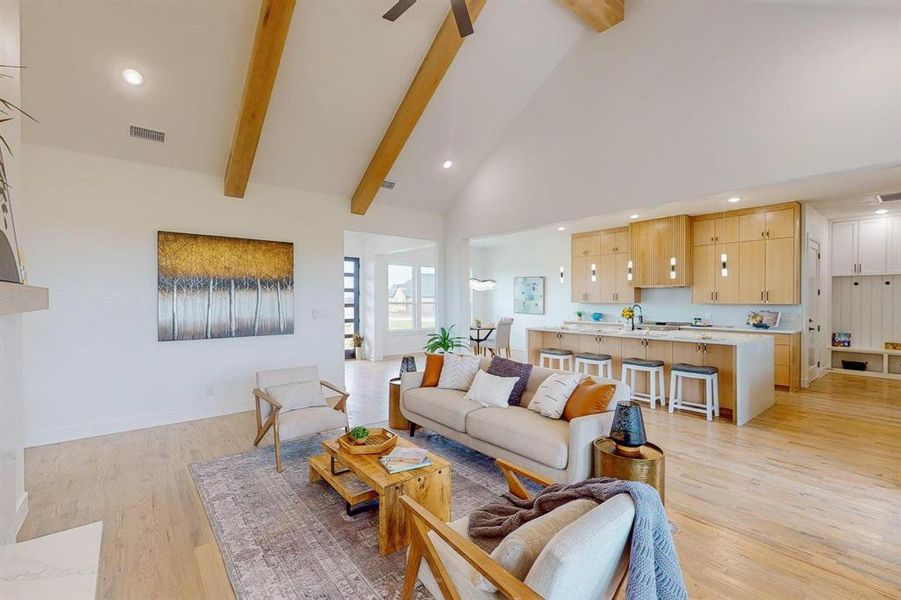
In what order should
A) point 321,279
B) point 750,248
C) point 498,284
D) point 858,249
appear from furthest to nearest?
point 498,284 → point 858,249 → point 750,248 → point 321,279

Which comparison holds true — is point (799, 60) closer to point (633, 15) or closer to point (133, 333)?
point (633, 15)

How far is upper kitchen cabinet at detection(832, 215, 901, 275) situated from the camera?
6.57 meters

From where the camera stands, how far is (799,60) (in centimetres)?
338

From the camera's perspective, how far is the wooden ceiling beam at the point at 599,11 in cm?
423

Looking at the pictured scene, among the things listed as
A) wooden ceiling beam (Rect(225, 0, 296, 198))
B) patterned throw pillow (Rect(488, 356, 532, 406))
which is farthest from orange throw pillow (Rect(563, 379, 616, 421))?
wooden ceiling beam (Rect(225, 0, 296, 198))

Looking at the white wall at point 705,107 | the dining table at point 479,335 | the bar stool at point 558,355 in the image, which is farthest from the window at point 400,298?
the white wall at point 705,107

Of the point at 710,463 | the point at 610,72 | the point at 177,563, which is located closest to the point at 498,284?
the point at 610,72

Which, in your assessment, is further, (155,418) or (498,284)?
(498,284)

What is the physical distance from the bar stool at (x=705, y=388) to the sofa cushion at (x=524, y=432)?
2.61 metres

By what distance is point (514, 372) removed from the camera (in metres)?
3.69

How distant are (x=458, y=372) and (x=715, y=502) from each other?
233cm

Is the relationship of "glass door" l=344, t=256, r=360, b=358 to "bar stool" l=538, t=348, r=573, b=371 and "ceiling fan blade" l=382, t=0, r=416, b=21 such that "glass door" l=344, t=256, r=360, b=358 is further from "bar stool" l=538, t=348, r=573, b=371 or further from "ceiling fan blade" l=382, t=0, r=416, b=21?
"ceiling fan blade" l=382, t=0, r=416, b=21

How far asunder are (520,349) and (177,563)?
29.4 ft

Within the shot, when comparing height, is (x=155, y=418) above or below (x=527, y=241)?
below
